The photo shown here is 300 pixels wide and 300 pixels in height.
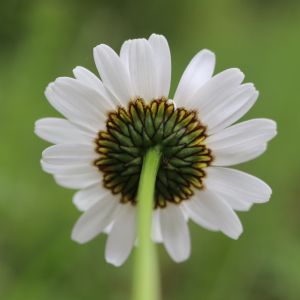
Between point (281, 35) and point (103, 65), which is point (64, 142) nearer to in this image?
point (103, 65)

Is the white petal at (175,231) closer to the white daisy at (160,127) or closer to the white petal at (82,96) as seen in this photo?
the white daisy at (160,127)

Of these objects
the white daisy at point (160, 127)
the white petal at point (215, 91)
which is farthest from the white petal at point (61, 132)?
the white petal at point (215, 91)

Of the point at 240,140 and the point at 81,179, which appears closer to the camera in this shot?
the point at 240,140

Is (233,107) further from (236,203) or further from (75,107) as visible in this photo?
(75,107)

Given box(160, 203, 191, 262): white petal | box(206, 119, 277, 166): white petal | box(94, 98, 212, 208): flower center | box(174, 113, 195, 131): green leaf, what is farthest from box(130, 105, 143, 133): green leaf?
box(160, 203, 191, 262): white petal

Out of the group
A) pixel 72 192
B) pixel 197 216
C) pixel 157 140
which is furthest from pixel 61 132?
pixel 72 192

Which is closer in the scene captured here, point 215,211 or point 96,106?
point 96,106

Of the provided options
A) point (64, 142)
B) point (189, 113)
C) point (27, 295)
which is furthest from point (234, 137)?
point (27, 295)
